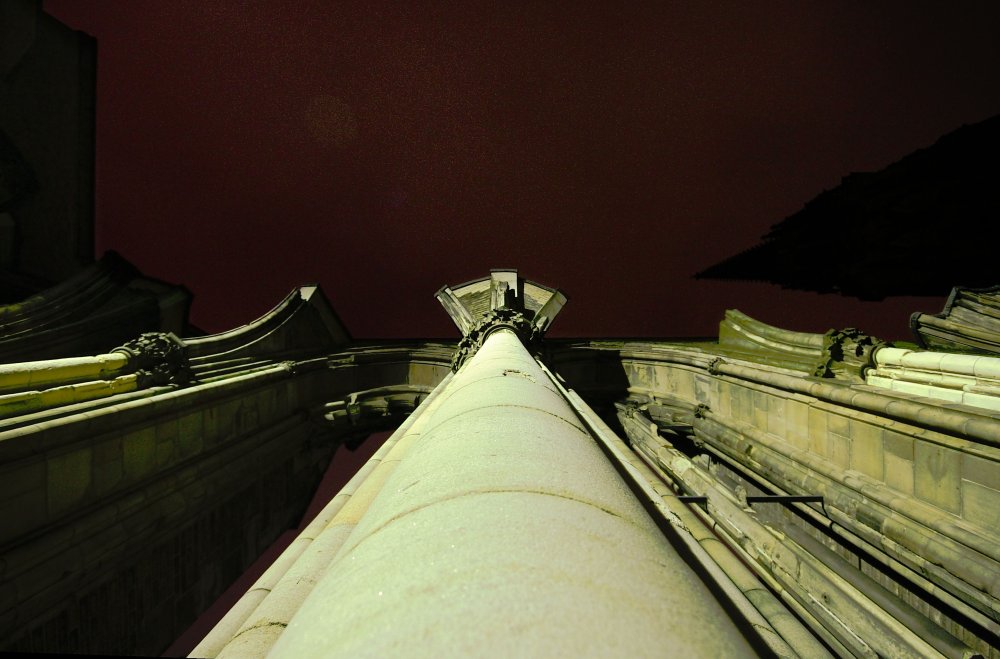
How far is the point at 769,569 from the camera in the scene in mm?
2912

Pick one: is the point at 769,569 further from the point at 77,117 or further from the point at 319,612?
the point at 77,117

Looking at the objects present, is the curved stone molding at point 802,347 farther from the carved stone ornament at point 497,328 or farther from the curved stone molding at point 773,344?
the carved stone ornament at point 497,328

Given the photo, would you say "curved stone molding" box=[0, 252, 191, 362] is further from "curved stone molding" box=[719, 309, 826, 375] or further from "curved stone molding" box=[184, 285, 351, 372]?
"curved stone molding" box=[719, 309, 826, 375]

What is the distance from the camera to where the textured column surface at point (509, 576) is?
0.68 m

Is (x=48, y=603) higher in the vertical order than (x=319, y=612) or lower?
lower

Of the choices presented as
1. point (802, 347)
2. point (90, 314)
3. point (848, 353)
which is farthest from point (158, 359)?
point (802, 347)

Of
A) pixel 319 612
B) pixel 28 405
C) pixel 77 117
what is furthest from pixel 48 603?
pixel 77 117

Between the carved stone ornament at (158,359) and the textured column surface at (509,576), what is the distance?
445cm

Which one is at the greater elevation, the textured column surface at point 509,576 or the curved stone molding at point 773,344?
the curved stone molding at point 773,344

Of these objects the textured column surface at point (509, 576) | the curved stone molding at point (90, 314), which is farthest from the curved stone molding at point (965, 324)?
the curved stone molding at point (90, 314)

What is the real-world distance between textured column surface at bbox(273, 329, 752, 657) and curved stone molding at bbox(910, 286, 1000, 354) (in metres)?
5.31

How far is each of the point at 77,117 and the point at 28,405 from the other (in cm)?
874

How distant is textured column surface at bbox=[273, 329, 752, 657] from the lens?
0.68 metres

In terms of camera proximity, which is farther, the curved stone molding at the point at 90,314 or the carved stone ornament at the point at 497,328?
the carved stone ornament at the point at 497,328
